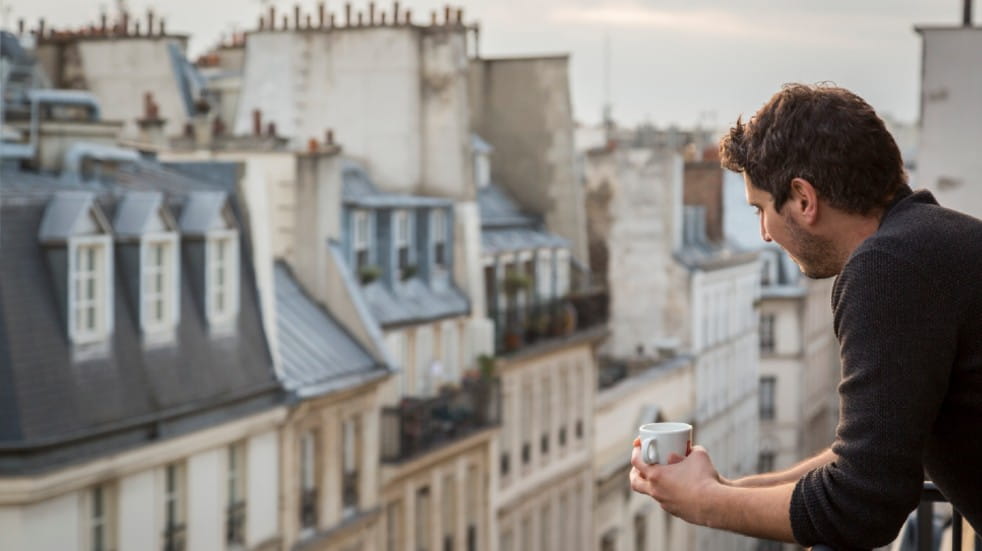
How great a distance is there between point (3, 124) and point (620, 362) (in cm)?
3167

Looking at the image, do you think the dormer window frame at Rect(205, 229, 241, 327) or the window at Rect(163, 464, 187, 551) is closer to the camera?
the window at Rect(163, 464, 187, 551)

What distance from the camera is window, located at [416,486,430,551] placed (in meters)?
35.6

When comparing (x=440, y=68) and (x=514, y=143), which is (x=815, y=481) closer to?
(x=440, y=68)

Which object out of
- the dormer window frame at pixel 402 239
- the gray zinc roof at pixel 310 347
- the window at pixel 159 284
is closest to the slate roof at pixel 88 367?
the window at pixel 159 284

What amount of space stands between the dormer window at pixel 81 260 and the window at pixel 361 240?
11.7 m

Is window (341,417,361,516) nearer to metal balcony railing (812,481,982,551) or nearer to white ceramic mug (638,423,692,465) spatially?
metal balcony railing (812,481,982,551)

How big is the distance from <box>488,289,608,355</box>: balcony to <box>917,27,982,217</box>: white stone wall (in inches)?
827

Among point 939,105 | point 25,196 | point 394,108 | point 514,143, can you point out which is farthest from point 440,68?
point 939,105

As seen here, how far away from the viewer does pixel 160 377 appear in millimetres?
24297

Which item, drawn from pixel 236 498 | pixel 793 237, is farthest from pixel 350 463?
pixel 793 237

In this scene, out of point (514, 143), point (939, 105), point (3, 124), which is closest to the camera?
point (939, 105)

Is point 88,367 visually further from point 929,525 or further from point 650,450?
point 650,450

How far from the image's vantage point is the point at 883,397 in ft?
13.3

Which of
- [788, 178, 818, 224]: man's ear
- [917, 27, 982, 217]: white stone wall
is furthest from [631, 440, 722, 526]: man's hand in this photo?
[917, 27, 982, 217]: white stone wall
